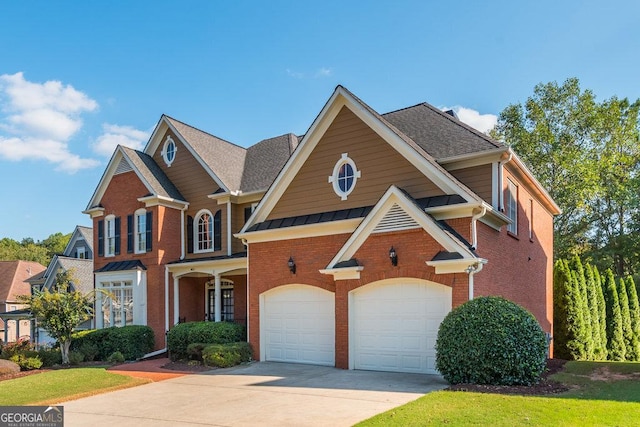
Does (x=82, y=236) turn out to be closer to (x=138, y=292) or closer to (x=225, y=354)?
(x=138, y=292)

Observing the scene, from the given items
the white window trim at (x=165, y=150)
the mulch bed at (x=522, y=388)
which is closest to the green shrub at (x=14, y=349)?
the white window trim at (x=165, y=150)

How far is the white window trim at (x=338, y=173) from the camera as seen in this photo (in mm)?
14945

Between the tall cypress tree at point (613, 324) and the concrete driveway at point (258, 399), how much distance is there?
15.4m

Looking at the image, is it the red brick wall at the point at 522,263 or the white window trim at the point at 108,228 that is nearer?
the red brick wall at the point at 522,263

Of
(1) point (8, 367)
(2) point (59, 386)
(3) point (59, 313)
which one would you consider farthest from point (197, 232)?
(2) point (59, 386)

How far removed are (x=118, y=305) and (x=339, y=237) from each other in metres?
12.1

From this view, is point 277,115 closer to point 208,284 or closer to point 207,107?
point 207,107

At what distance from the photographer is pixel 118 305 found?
853 inches

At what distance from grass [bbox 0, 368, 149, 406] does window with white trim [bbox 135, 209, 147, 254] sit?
7.59m

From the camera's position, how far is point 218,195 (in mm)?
20984

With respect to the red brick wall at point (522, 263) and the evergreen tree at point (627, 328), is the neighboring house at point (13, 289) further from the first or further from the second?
the evergreen tree at point (627, 328)

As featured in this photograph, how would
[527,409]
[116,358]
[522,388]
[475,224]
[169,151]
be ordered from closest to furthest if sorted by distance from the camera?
[527,409] → [522,388] → [475,224] → [116,358] → [169,151]

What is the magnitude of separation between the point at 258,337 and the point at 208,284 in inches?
278

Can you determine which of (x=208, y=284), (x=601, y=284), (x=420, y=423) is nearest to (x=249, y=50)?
(x=208, y=284)
